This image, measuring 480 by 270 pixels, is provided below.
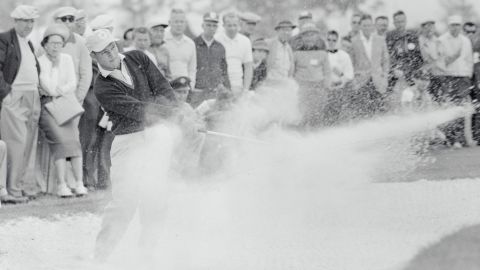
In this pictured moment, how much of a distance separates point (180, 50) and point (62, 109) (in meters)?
2.02

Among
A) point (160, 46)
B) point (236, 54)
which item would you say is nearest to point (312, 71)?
point (236, 54)

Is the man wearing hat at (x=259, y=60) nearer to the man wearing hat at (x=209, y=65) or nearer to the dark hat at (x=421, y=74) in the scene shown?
the man wearing hat at (x=209, y=65)

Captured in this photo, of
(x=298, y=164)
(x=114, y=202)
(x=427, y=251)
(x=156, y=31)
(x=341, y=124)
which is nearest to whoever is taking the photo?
(x=427, y=251)

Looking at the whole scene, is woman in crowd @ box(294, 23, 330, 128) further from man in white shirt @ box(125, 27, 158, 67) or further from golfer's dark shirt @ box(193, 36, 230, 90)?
man in white shirt @ box(125, 27, 158, 67)

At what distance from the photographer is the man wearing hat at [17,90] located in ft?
39.7

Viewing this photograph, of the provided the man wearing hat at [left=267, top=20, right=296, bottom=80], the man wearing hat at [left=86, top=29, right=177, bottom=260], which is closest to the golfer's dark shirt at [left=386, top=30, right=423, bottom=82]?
the man wearing hat at [left=267, top=20, right=296, bottom=80]

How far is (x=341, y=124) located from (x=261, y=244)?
246 inches

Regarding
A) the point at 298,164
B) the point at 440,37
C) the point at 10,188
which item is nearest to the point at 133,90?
the point at 298,164

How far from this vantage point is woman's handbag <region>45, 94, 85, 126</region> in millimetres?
12609

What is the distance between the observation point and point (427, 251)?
779 centimetres

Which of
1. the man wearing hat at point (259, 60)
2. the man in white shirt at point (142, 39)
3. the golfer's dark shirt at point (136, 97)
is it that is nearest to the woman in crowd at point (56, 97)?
the man in white shirt at point (142, 39)

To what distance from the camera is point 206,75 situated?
1401 cm

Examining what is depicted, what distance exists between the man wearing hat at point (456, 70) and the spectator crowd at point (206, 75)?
25 millimetres

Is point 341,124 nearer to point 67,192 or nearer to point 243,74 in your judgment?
point 243,74
